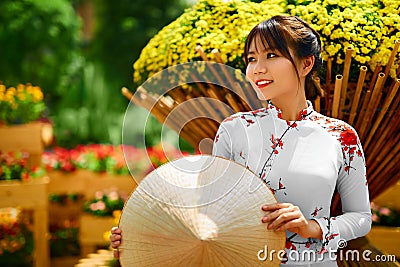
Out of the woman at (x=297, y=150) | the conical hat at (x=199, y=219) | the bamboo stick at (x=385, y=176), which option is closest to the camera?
the conical hat at (x=199, y=219)

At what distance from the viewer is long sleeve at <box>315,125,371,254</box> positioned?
1121 millimetres

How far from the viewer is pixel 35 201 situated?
345 cm

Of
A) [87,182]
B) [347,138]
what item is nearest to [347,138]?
[347,138]

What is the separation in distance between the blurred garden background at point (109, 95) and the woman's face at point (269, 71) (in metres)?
0.24

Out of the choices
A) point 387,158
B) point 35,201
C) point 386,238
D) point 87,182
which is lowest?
point 386,238

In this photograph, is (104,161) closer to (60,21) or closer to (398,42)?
(398,42)

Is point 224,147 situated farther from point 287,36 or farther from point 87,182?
point 87,182

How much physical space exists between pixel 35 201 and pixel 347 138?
2.66m

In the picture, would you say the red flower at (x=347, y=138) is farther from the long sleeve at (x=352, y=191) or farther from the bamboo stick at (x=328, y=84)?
the bamboo stick at (x=328, y=84)

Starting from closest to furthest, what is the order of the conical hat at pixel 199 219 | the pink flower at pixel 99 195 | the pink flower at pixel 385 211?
the conical hat at pixel 199 219 < the pink flower at pixel 385 211 < the pink flower at pixel 99 195

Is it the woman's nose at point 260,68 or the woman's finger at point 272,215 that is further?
the woman's nose at point 260,68

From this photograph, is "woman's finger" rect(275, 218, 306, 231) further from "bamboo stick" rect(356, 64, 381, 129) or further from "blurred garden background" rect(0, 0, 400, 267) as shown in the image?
"bamboo stick" rect(356, 64, 381, 129)

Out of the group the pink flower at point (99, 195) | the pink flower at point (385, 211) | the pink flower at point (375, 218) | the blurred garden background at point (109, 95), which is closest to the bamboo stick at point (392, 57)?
the blurred garden background at point (109, 95)

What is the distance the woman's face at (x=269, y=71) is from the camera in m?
1.14
